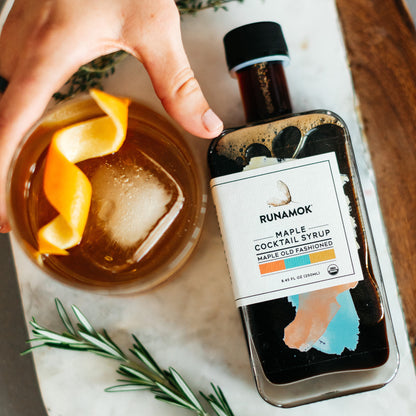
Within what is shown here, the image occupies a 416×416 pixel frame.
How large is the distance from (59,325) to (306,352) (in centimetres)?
38

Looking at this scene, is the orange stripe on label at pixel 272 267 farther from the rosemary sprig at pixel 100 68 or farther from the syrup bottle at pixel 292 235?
the rosemary sprig at pixel 100 68

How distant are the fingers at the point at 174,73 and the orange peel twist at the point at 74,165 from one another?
6 cm

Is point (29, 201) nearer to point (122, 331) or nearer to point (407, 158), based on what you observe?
point (122, 331)

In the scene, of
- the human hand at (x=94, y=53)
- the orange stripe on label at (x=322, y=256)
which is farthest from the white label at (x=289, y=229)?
the human hand at (x=94, y=53)

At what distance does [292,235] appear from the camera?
0.57 metres

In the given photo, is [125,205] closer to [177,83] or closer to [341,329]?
[177,83]

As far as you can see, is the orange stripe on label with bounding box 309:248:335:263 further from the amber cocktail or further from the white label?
the amber cocktail

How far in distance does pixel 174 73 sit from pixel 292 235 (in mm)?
260

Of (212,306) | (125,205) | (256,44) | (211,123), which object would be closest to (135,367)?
(212,306)

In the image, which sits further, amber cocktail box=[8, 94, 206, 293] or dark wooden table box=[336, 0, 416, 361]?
dark wooden table box=[336, 0, 416, 361]

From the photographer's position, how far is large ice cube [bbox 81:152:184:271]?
609 millimetres

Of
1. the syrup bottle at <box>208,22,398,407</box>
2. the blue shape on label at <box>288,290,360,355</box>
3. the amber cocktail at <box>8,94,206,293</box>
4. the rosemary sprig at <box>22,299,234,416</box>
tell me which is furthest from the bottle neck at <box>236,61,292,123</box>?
the rosemary sprig at <box>22,299,234,416</box>

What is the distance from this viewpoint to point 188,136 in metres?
0.69

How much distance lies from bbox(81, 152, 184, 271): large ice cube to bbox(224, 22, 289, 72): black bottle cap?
186mm
